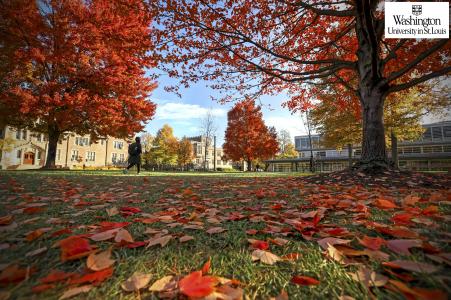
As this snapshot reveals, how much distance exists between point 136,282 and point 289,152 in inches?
2434

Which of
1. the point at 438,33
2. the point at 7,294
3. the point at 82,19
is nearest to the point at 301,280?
the point at 7,294

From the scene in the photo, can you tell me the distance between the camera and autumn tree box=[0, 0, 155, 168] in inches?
451

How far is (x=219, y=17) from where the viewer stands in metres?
6.30

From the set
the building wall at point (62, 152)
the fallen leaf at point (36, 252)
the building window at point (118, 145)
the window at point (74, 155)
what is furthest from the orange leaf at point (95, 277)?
the building window at point (118, 145)

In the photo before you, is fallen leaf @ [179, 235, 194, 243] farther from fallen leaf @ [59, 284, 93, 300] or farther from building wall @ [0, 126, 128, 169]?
building wall @ [0, 126, 128, 169]

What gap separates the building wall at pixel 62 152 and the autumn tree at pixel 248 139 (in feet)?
51.1

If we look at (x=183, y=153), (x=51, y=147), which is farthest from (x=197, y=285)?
(x=183, y=153)

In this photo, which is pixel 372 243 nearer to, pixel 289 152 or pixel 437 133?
pixel 437 133

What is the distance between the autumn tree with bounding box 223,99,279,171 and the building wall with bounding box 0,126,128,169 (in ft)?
51.1

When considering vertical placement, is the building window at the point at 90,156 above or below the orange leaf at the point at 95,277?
above

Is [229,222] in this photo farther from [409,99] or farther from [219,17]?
[409,99]

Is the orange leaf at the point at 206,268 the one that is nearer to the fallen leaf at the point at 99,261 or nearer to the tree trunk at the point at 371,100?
the fallen leaf at the point at 99,261

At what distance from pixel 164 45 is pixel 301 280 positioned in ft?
24.0

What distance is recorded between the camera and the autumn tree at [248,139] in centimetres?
3206
